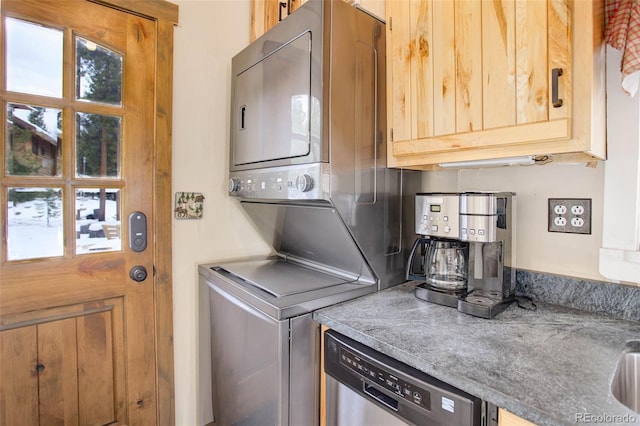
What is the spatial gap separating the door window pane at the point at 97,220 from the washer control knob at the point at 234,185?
508 millimetres

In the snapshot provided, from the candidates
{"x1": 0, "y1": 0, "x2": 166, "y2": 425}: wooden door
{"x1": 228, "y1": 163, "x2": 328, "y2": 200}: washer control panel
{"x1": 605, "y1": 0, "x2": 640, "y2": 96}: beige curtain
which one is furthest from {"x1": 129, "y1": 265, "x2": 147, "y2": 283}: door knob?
{"x1": 605, "y1": 0, "x2": 640, "y2": 96}: beige curtain

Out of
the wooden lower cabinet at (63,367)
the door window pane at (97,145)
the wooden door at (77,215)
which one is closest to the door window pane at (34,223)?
the wooden door at (77,215)

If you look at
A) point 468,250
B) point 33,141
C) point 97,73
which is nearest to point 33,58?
point 97,73

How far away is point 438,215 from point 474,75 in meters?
0.49

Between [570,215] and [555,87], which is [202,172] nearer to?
[555,87]

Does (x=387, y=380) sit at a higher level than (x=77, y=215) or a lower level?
lower

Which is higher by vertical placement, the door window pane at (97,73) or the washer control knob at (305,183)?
the door window pane at (97,73)

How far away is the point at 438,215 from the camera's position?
1.25 meters

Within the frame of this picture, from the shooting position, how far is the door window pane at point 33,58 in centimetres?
131

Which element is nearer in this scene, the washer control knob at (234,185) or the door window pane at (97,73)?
the door window pane at (97,73)

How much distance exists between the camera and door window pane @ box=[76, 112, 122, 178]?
144 cm

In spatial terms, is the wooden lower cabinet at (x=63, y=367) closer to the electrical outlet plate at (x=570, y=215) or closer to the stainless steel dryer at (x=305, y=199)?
the stainless steel dryer at (x=305, y=199)

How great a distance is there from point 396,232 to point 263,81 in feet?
2.99

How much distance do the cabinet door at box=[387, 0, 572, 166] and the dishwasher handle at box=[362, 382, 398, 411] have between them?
782mm
